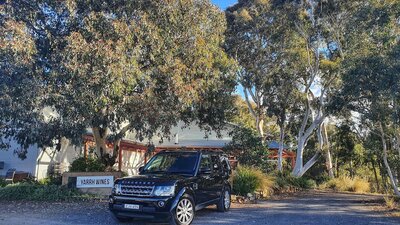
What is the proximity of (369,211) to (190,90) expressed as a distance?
740cm

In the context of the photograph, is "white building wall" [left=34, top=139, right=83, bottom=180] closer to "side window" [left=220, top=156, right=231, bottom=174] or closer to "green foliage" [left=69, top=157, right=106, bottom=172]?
"green foliage" [left=69, top=157, right=106, bottom=172]

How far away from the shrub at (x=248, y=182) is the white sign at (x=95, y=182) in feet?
16.6

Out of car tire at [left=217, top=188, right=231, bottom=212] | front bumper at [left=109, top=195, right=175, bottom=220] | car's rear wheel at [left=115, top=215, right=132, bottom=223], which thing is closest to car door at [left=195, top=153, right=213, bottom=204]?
car tire at [left=217, top=188, right=231, bottom=212]

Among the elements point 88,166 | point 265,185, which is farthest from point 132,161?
point 265,185

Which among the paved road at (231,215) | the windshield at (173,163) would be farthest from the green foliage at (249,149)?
the windshield at (173,163)

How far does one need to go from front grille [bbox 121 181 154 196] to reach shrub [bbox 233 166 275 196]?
7.68 metres

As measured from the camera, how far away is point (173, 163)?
11.3m

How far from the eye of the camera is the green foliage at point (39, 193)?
14883mm

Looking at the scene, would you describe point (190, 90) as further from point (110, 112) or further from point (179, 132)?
point (179, 132)

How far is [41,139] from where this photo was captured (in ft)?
45.6

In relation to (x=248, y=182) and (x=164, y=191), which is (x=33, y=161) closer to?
(x=248, y=182)

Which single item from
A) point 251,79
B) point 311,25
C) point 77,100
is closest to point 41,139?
point 77,100

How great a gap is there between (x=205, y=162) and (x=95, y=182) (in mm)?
6145

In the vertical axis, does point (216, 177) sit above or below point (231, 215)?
above
